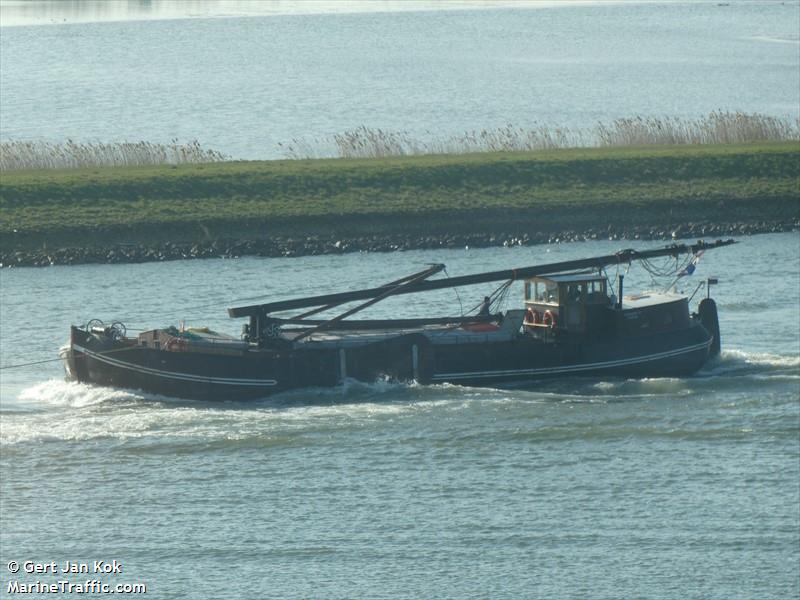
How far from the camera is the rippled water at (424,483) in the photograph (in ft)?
110

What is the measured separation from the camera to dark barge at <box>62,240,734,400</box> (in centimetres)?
4669

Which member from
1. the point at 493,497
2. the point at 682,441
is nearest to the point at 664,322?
the point at 682,441

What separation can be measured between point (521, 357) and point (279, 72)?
Answer: 9891 centimetres

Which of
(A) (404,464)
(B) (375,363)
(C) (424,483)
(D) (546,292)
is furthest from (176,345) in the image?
(D) (546,292)

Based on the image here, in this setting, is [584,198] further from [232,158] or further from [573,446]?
[573,446]

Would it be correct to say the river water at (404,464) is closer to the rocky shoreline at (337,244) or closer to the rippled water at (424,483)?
the rippled water at (424,483)

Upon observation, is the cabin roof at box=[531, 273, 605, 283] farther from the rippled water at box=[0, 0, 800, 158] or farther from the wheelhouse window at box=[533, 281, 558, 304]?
the rippled water at box=[0, 0, 800, 158]

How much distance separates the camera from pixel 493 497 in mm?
37844

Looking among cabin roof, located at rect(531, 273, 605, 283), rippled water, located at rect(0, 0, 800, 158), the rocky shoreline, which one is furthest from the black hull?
rippled water, located at rect(0, 0, 800, 158)

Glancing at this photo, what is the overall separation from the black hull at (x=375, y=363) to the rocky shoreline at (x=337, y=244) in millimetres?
17809

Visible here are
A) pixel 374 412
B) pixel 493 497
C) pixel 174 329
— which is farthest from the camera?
pixel 174 329

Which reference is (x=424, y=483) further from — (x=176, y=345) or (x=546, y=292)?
(x=546, y=292)

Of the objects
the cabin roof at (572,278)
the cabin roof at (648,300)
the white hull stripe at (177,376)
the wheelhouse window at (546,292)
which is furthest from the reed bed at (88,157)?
the cabin roof at (648,300)

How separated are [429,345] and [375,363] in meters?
1.71
